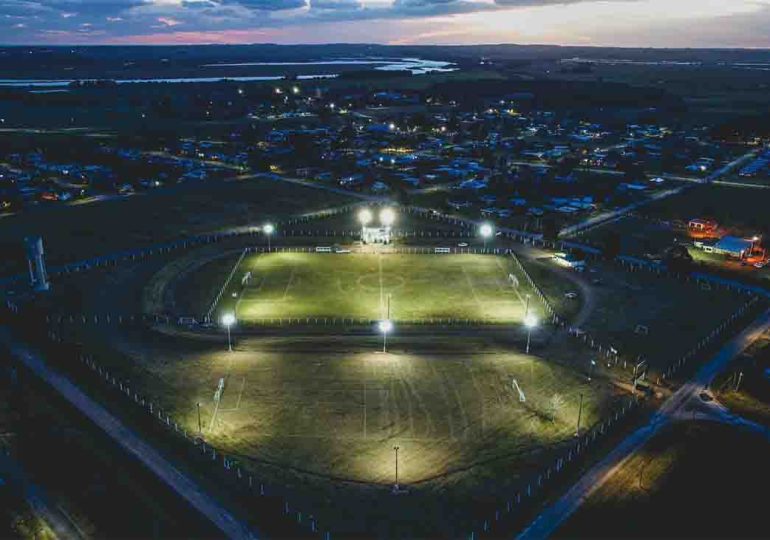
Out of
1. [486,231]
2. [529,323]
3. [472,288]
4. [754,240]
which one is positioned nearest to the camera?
[529,323]

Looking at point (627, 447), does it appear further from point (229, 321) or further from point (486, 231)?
point (486, 231)

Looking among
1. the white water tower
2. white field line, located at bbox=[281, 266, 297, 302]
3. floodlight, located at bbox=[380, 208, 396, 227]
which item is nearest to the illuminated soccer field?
white field line, located at bbox=[281, 266, 297, 302]

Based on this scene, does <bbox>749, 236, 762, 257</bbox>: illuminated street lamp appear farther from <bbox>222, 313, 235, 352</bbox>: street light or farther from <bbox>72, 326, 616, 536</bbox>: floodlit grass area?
<bbox>222, 313, 235, 352</bbox>: street light

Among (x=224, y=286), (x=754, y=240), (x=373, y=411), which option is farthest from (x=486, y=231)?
(x=373, y=411)

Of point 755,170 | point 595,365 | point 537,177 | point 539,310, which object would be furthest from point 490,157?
point 595,365

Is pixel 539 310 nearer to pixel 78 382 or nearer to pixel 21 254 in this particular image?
pixel 78 382

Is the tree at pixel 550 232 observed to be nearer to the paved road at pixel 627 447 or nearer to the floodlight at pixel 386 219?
the floodlight at pixel 386 219

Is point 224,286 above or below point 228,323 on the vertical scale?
below

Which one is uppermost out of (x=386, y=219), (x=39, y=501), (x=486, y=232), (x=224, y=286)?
(x=386, y=219)

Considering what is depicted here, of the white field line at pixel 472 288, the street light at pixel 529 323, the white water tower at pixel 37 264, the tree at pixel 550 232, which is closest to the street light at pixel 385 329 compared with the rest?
the white field line at pixel 472 288
